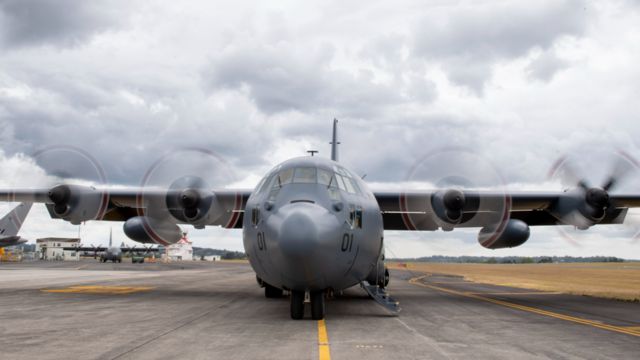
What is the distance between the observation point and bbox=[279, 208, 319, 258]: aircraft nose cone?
366 inches

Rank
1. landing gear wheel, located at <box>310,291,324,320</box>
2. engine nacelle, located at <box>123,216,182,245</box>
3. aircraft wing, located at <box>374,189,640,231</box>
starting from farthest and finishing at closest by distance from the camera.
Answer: engine nacelle, located at <box>123,216,182,245</box> → aircraft wing, located at <box>374,189,640,231</box> → landing gear wheel, located at <box>310,291,324,320</box>

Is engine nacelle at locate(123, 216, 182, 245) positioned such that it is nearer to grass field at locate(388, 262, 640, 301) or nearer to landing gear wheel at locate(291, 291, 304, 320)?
landing gear wheel at locate(291, 291, 304, 320)

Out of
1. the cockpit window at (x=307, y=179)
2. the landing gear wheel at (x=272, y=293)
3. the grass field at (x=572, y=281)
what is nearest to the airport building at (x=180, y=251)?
the grass field at (x=572, y=281)

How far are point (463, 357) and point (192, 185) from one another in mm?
13514

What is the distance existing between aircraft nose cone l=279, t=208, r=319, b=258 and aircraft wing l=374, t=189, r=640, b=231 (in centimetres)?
950

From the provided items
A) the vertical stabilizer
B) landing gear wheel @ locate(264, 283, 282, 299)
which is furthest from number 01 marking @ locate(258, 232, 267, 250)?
the vertical stabilizer

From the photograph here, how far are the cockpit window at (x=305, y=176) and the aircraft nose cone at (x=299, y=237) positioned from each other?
1.70m


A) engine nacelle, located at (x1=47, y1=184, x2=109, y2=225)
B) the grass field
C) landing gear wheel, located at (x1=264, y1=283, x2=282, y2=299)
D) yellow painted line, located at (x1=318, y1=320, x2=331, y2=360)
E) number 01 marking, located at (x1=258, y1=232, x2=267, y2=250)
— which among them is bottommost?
the grass field

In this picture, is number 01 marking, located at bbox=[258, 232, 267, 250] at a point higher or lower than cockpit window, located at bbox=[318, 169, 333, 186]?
lower

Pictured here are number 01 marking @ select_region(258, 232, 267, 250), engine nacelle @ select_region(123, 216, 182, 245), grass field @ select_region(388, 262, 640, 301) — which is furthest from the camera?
grass field @ select_region(388, 262, 640, 301)

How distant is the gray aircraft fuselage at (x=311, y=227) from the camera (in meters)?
9.48

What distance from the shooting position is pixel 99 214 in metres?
20.2

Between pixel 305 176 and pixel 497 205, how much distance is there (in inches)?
398

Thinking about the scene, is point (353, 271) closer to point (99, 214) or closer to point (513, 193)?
point (513, 193)
